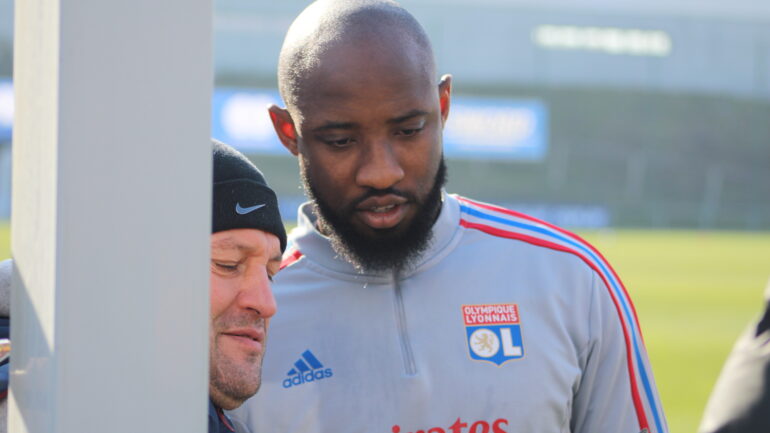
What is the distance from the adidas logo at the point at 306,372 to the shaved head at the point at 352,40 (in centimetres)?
47

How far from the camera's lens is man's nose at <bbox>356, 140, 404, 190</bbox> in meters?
1.80

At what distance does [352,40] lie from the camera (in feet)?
6.11

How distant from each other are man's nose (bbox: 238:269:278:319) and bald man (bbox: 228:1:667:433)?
356mm

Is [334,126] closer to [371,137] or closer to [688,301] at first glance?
[371,137]

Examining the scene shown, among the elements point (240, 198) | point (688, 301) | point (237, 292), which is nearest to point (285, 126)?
point (240, 198)

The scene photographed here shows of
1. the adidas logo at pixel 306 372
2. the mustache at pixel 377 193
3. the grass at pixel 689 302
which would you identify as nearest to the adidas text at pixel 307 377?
the adidas logo at pixel 306 372

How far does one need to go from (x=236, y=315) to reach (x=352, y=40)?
629mm

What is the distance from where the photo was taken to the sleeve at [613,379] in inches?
74.4

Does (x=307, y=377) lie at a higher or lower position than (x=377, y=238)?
lower

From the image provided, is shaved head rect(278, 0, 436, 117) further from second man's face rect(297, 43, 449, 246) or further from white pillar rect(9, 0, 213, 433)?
white pillar rect(9, 0, 213, 433)

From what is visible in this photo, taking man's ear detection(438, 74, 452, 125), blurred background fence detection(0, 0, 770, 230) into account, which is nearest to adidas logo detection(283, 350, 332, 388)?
man's ear detection(438, 74, 452, 125)

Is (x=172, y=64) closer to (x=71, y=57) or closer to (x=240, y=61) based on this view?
(x=71, y=57)

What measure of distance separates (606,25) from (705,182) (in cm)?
647

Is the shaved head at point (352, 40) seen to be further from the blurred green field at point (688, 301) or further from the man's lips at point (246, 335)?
the blurred green field at point (688, 301)
